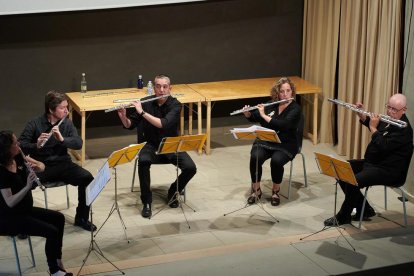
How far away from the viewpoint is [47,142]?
5.77 m

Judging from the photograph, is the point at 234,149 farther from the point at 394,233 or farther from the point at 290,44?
the point at 394,233

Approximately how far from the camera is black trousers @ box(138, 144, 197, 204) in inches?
238

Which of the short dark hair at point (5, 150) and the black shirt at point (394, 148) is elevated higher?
the short dark hair at point (5, 150)

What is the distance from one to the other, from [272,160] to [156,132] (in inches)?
40.1

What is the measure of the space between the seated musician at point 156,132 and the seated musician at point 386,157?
4.31ft

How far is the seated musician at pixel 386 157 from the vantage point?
561 centimetres

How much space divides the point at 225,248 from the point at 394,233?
1346 mm

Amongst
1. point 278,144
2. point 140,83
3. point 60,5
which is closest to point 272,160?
point 278,144

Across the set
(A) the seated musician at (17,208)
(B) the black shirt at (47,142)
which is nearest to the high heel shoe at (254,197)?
(B) the black shirt at (47,142)

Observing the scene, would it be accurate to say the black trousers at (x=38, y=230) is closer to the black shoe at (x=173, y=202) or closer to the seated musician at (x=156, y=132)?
the seated musician at (x=156, y=132)

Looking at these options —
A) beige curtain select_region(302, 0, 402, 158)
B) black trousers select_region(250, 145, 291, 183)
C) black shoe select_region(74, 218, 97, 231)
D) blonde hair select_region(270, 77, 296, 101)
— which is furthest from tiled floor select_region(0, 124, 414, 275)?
blonde hair select_region(270, 77, 296, 101)

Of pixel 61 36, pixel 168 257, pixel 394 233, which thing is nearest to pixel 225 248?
pixel 168 257

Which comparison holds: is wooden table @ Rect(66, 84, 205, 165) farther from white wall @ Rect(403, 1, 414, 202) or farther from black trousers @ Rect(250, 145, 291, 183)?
white wall @ Rect(403, 1, 414, 202)

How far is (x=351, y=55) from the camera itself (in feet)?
24.0
